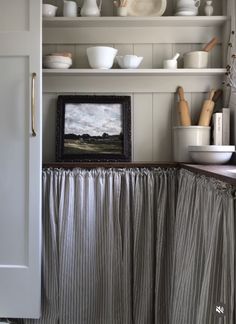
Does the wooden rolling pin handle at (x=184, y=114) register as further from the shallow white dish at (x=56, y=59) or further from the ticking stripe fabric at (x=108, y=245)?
the shallow white dish at (x=56, y=59)

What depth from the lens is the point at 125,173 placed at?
6.40 feet

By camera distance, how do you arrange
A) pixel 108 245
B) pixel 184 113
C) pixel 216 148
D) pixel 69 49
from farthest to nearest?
pixel 69 49, pixel 184 113, pixel 108 245, pixel 216 148

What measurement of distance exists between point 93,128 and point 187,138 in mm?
506

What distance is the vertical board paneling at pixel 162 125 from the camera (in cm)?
213

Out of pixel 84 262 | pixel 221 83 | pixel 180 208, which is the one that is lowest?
pixel 84 262

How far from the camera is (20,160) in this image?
6.07ft

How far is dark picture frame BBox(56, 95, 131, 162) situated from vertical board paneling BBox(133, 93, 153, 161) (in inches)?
2.3

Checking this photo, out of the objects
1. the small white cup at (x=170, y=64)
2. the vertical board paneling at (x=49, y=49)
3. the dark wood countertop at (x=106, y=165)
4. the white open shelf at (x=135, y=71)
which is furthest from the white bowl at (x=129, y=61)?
the dark wood countertop at (x=106, y=165)

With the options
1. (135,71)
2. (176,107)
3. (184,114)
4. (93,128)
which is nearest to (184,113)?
(184,114)

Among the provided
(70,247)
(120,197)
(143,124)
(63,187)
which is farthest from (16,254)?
(143,124)

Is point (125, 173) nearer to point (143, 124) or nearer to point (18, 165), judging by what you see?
point (143, 124)

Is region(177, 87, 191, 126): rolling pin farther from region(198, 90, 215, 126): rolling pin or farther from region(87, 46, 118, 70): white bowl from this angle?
region(87, 46, 118, 70): white bowl

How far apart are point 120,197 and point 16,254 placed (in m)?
0.58

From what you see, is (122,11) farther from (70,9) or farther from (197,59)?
(197,59)
